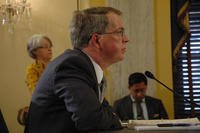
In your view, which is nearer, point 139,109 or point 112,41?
point 112,41

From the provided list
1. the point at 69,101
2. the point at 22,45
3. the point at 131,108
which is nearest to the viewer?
the point at 69,101

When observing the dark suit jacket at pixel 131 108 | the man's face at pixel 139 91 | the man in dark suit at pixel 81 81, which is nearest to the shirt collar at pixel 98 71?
the man in dark suit at pixel 81 81

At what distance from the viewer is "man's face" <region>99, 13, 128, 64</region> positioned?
5.28ft

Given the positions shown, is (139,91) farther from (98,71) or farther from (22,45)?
(98,71)

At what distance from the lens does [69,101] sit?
1323mm

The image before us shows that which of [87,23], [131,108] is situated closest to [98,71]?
[87,23]

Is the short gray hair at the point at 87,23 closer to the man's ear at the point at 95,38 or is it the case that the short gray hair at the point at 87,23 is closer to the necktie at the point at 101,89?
the man's ear at the point at 95,38

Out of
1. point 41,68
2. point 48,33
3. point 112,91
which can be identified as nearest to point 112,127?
point 41,68

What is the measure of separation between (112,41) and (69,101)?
1.23 feet

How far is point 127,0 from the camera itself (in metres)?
4.65

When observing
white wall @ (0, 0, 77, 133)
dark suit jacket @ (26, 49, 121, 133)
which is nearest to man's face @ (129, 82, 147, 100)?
white wall @ (0, 0, 77, 133)

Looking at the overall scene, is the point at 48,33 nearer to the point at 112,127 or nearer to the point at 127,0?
the point at 127,0

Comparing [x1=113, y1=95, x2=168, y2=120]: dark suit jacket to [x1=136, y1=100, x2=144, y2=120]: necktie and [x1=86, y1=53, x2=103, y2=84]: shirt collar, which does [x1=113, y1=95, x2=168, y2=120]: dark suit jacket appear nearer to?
[x1=136, y1=100, x2=144, y2=120]: necktie

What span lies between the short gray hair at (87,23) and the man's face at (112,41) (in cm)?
2
